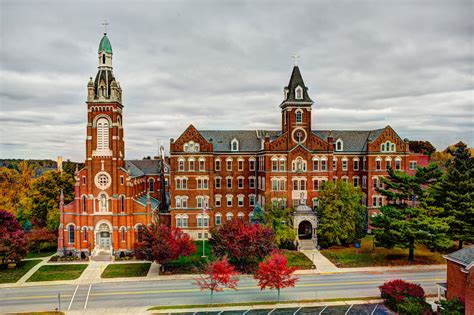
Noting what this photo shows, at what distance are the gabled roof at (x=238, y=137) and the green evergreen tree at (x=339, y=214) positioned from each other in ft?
44.8

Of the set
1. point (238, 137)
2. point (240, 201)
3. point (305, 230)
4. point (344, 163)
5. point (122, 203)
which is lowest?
point (305, 230)

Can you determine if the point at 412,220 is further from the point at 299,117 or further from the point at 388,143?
the point at 299,117

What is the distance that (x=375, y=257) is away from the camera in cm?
4244

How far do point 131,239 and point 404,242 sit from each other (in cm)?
3302

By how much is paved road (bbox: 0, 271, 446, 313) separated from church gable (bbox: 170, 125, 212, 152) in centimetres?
2187

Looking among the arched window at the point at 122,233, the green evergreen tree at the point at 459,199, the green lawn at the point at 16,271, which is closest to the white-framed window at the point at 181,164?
the arched window at the point at 122,233

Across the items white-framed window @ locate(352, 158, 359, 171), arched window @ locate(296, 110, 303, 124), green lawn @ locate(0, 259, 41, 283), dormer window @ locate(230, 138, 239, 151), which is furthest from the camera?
white-framed window @ locate(352, 158, 359, 171)

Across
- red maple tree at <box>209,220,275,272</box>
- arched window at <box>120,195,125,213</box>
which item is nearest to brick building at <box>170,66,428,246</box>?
arched window at <box>120,195,125,213</box>

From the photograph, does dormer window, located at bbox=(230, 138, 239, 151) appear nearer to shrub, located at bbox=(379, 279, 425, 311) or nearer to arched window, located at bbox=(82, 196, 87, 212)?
arched window, located at bbox=(82, 196, 87, 212)

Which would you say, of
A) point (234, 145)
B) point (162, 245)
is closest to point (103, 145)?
point (162, 245)

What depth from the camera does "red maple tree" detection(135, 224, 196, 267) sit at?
36.7 metres

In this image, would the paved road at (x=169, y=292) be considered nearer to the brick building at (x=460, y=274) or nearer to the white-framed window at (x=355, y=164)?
the brick building at (x=460, y=274)

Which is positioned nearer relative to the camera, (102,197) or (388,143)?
(102,197)

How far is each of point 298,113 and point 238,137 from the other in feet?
35.5
